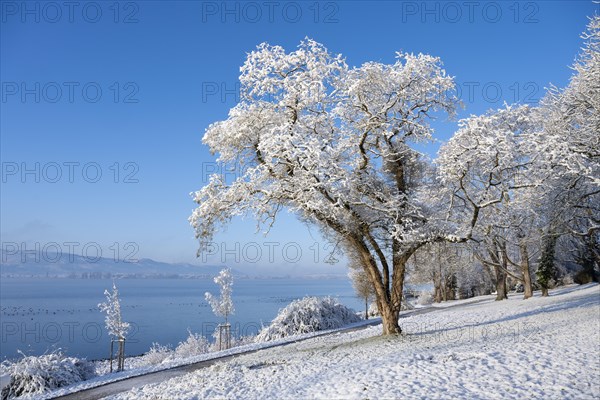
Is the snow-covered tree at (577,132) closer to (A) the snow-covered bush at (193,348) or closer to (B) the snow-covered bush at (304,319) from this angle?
(B) the snow-covered bush at (304,319)

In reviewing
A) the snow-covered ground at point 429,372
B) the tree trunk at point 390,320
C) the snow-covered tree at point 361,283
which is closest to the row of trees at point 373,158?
the tree trunk at point 390,320

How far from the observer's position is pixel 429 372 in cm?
985

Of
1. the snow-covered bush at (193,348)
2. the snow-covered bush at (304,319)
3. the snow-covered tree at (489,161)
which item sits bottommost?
the snow-covered bush at (193,348)

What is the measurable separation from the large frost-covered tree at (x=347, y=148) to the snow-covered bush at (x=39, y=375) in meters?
6.39

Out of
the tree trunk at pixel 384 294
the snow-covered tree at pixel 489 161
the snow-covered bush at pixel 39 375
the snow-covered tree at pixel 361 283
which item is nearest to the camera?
the snow-covered tree at pixel 489 161

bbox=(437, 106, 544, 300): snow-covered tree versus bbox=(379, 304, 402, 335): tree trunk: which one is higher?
bbox=(437, 106, 544, 300): snow-covered tree

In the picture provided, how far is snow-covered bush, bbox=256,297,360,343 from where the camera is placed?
28.2m

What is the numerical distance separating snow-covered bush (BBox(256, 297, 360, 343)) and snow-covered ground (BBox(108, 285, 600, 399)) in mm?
13333

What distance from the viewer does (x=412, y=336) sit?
1655 cm

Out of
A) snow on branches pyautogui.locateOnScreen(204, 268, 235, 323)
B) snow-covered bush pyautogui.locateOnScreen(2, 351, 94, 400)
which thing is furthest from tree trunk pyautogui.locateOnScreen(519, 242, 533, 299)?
snow-covered bush pyautogui.locateOnScreen(2, 351, 94, 400)

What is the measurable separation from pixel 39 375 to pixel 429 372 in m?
13.0

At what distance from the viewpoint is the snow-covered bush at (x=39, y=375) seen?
1480 centimetres

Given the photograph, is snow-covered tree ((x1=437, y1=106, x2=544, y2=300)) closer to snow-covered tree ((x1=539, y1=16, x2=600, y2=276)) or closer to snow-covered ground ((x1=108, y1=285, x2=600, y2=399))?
snow-covered tree ((x1=539, y1=16, x2=600, y2=276))

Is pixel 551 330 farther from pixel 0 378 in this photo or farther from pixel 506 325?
pixel 0 378
